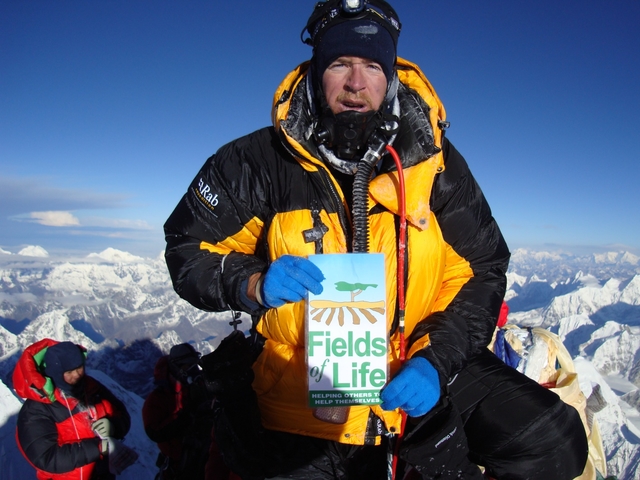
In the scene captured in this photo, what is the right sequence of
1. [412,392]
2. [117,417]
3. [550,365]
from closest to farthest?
[412,392] → [550,365] → [117,417]

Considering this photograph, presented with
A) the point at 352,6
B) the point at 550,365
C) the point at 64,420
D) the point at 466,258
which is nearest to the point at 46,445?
the point at 64,420

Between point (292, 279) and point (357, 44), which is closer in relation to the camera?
A: point (292, 279)

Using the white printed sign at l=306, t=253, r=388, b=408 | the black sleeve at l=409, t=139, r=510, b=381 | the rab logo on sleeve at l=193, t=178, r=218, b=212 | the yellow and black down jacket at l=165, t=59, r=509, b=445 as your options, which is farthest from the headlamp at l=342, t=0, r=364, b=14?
the white printed sign at l=306, t=253, r=388, b=408

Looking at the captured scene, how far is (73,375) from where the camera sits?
5.50m

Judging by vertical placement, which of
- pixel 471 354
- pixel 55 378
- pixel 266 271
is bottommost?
pixel 55 378

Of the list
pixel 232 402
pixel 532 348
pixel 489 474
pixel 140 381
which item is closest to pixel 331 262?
pixel 232 402

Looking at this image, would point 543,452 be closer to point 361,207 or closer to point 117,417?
point 361,207

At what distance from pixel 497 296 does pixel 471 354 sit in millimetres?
471

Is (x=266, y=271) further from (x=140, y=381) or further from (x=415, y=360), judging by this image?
(x=140, y=381)

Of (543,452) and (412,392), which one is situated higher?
(412,392)

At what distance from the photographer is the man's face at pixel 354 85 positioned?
97.1 inches

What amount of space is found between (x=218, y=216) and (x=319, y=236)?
739mm

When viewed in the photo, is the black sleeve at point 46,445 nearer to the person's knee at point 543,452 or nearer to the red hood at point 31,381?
the red hood at point 31,381

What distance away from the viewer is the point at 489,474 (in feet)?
8.73
